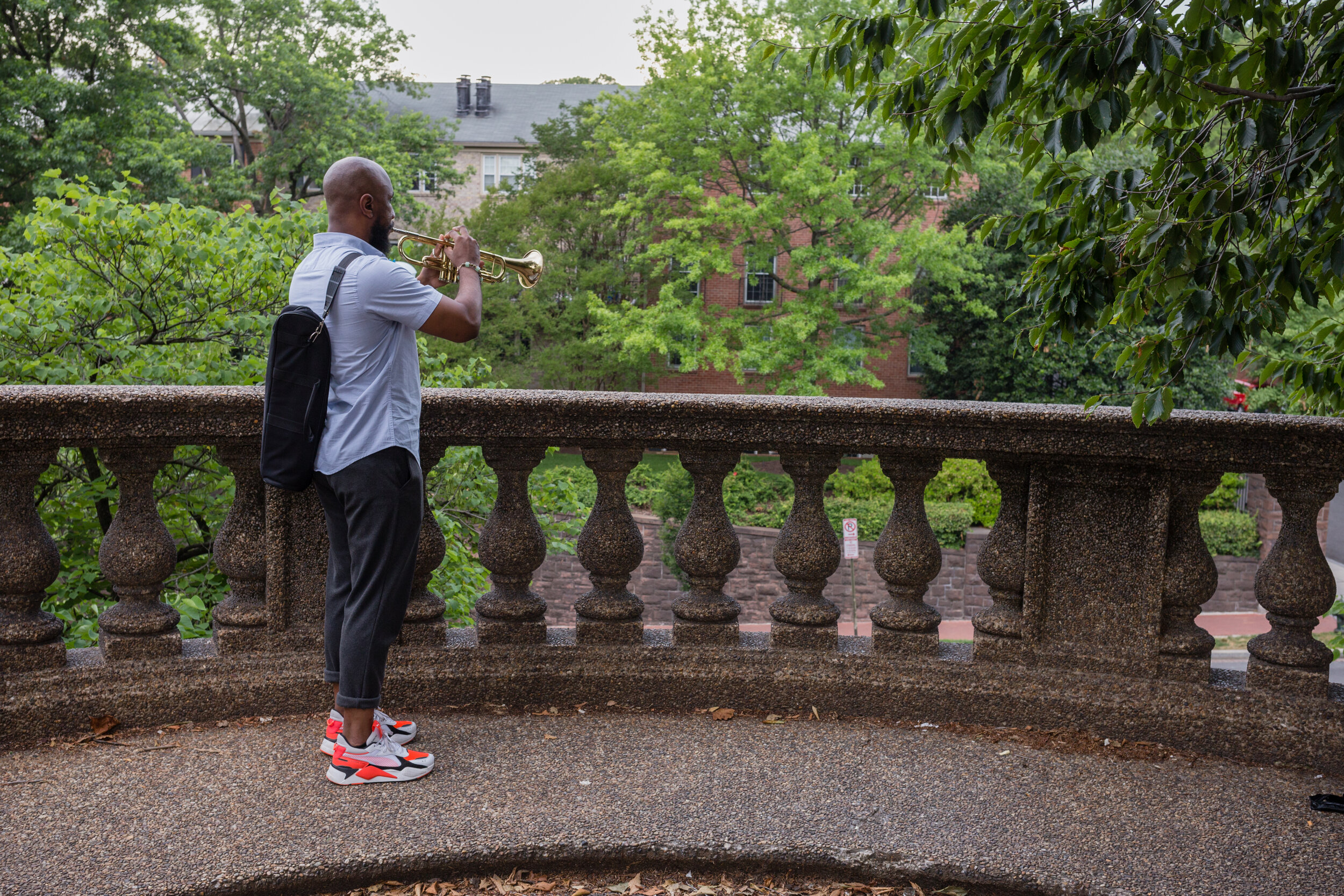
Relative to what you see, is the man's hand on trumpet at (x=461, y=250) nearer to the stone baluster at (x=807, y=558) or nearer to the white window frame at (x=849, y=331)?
the stone baluster at (x=807, y=558)

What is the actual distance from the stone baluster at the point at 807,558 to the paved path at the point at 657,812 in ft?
1.13

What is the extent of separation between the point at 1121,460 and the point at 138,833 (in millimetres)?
3086

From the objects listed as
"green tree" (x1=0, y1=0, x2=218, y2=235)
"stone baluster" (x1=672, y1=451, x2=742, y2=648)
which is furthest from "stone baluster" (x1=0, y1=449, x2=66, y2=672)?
"green tree" (x1=0, y1=0, x2=218, y2=235)

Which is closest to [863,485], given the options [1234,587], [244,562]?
[1234,587]

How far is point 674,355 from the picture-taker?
36.3 m

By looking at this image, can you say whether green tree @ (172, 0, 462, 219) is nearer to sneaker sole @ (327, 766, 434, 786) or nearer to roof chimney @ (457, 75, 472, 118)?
roof chimney @ (457, 75, 472, 118)

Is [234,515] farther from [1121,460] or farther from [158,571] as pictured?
[1121,460]

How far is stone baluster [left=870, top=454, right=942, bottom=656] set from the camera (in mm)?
3535

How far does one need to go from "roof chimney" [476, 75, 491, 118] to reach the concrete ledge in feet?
170

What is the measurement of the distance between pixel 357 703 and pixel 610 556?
39.1 inches

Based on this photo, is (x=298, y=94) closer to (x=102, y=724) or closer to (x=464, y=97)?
(x=464, y=97)

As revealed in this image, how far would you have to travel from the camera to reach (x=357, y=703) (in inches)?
118

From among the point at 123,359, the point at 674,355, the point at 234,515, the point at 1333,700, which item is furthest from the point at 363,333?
the point at 674,355

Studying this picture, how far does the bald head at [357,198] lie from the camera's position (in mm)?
3041
